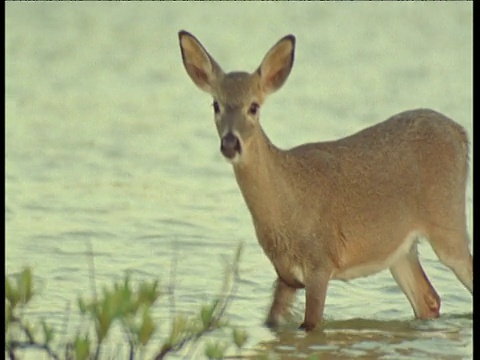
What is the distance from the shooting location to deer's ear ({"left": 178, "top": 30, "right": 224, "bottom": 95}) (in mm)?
11055

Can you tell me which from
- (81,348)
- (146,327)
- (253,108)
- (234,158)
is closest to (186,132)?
(253,108)

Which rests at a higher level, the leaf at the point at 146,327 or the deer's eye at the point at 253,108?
the deer's eye at the point at 253,108

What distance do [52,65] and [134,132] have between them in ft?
9.35

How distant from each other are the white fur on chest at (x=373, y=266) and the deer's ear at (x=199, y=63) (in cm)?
134

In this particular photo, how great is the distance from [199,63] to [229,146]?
0.92m

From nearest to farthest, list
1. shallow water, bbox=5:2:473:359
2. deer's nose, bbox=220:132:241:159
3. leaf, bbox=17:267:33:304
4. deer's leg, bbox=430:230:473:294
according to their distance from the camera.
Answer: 1. leaf, bbox=17:267:33:304
2. deer's nose, bbox=220:132:241:159
3. deer's leg, bbox=430:230:473:294
4. shallow water, bbox=5:2:473:359

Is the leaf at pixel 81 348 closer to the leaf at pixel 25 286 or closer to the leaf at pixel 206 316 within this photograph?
the leaf at pixel 25 286

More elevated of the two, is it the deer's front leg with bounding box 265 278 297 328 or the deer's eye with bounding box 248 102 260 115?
the deer's eye with bounding box 248 102 260 115

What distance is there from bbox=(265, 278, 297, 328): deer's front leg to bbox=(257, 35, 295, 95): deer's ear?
1154 mm

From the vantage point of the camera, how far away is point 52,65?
1952 centimetres

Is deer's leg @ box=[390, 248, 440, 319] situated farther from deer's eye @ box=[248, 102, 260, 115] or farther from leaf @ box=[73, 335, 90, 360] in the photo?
leaf @ box=[73, 335, 90, 360]

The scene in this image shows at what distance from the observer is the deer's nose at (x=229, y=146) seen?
34.1 ft

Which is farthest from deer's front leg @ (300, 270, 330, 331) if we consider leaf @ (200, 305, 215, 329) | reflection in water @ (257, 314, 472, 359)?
leaf @ (200, 305, 215, 329)

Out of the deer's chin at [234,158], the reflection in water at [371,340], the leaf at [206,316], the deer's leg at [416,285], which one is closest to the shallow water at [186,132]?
the reflection in water at [371,340]
